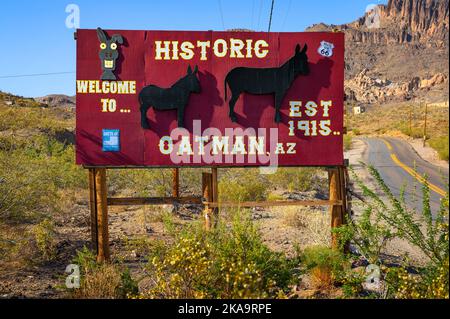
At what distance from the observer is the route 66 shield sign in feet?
26.9

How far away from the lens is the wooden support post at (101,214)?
849cm

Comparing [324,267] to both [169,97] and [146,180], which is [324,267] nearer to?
[169,97]

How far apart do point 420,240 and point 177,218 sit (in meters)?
8.65

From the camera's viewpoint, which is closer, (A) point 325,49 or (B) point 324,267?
(B) point 324,267

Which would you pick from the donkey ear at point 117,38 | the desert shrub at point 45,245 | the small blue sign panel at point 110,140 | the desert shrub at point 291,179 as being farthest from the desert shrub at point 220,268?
the desert shrub at point 291,179

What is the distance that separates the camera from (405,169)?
33.4 metres

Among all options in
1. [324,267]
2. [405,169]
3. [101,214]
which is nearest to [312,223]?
[324,267]

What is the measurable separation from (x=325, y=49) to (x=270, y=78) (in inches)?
46.9

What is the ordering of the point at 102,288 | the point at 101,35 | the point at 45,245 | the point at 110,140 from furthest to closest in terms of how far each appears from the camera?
1. the point at 45,245
2. the point at 110,140
3. the point at 101,35
4. the point at 102,288

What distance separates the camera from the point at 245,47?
323 inches

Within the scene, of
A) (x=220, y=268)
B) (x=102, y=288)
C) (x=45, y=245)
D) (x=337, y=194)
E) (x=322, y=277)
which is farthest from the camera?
(x=45, y=245)

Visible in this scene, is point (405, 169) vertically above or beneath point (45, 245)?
above

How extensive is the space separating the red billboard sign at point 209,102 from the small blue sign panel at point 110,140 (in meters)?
0.02

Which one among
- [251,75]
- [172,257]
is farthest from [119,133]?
[172,257]
